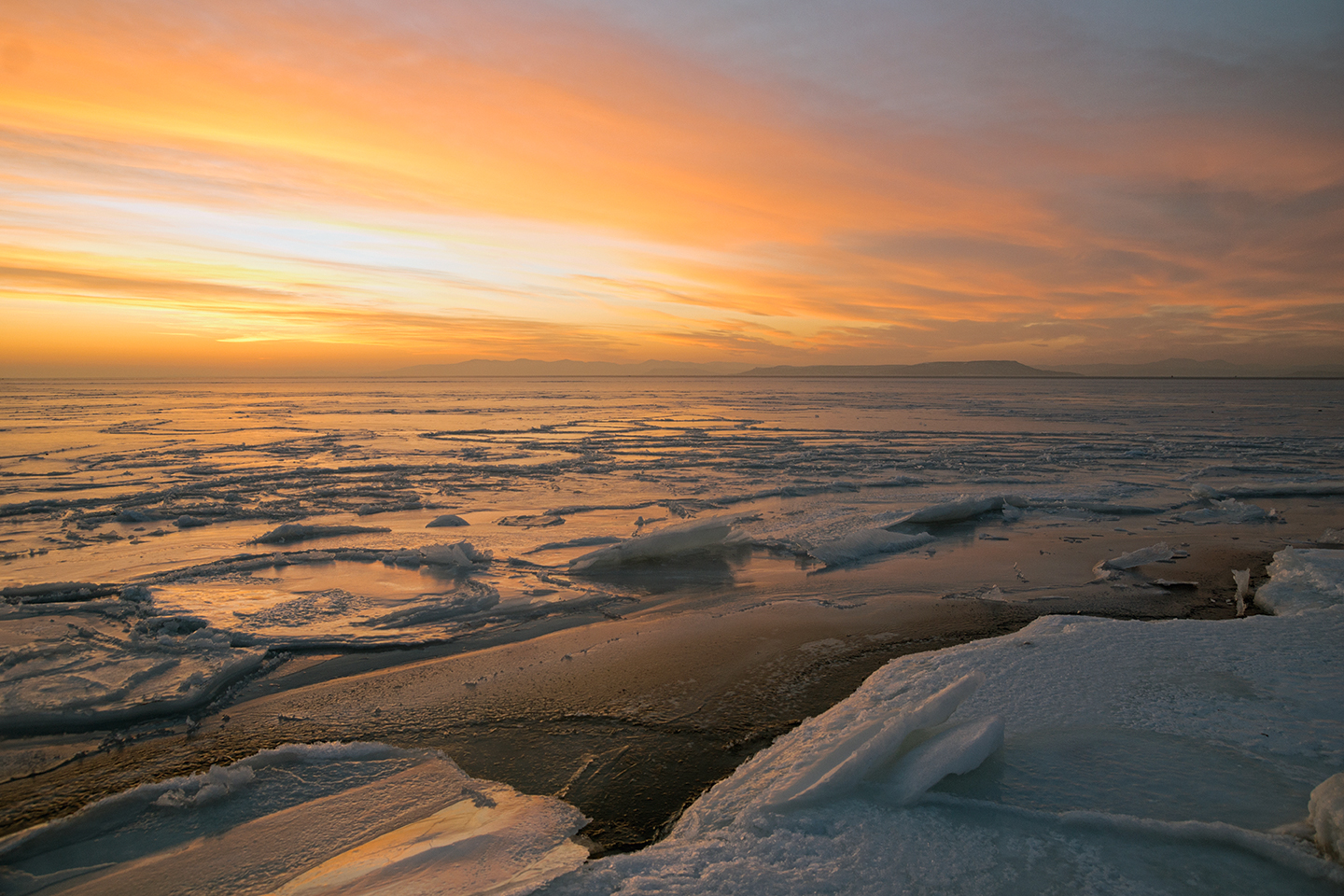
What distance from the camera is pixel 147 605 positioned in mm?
5641

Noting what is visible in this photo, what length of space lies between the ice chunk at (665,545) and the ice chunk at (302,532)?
3.31 meters

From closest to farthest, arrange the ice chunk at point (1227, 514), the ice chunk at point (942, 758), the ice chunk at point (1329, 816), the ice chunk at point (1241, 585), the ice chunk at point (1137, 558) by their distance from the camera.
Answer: the ice chunk at point (1329, 816)
the ice chunk at point (942, 758)
the ice chunk at point (1241, 585)
the ice chunk at point (1137, 558)
the ice chunk at point (1227, 514)

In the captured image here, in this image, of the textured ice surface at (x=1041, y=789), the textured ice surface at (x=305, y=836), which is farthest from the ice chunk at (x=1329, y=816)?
the textured ice surface at (x=305, y=836)

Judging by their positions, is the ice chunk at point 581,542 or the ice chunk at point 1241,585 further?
the ice chunk at point 581,542

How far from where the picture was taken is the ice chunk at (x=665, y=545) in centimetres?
721

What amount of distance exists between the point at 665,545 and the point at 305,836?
4929 mm

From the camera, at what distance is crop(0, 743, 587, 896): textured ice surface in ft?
8.49

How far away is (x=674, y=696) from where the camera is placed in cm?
417

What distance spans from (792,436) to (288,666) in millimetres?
17813

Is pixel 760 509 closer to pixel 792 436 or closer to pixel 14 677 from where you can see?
pixel 14 677

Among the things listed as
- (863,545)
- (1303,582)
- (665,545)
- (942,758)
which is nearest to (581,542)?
(665,545)

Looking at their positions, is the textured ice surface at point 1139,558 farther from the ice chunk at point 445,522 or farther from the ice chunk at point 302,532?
the ice chunk at point 302,532

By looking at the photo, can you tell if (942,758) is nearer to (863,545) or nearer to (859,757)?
(859,757)

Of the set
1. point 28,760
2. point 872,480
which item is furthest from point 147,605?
point 872,480
